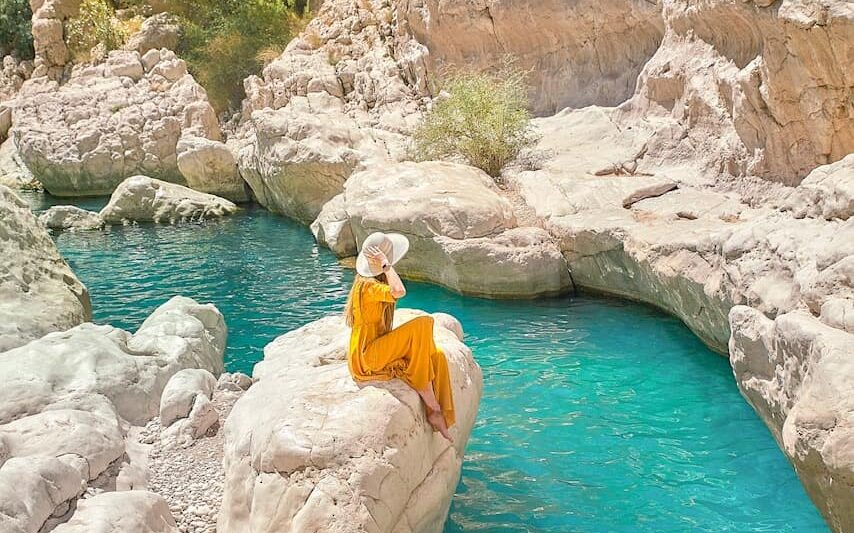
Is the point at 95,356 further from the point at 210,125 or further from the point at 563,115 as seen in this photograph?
the point at 210,125

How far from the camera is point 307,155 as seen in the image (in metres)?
20.8

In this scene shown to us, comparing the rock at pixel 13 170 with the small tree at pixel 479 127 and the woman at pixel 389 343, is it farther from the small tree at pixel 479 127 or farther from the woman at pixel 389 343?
the woman at pixel 389 343

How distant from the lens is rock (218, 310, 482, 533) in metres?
5.47

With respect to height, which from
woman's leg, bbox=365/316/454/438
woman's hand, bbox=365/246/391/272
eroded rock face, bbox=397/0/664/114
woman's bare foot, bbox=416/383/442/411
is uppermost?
eroded rock face, bbox=397/0/664/114

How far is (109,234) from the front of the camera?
70.8ft

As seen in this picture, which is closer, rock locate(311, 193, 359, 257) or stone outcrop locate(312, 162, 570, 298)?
stone outcrop locate(312, 162, 570, 298)

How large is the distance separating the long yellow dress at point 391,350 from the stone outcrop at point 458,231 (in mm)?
7755

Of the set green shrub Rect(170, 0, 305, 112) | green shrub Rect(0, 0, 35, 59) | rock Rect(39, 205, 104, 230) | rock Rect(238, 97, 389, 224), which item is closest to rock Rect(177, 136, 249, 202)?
rock Rect(238, 97, 389, 224)

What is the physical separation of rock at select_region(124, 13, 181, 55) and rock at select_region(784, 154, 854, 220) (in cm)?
2993

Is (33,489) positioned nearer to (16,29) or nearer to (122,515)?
(122,515)

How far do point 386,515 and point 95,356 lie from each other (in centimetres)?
432

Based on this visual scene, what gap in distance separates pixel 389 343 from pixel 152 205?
18.6 meters

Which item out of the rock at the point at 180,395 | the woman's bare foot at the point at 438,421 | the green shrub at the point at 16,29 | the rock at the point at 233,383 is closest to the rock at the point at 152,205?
the rock at the point at 233,383

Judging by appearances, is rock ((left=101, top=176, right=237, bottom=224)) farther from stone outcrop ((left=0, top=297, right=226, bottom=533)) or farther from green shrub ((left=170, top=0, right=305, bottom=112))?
stone outcrop ((left=0, top=297, right=226, bottom=533))
